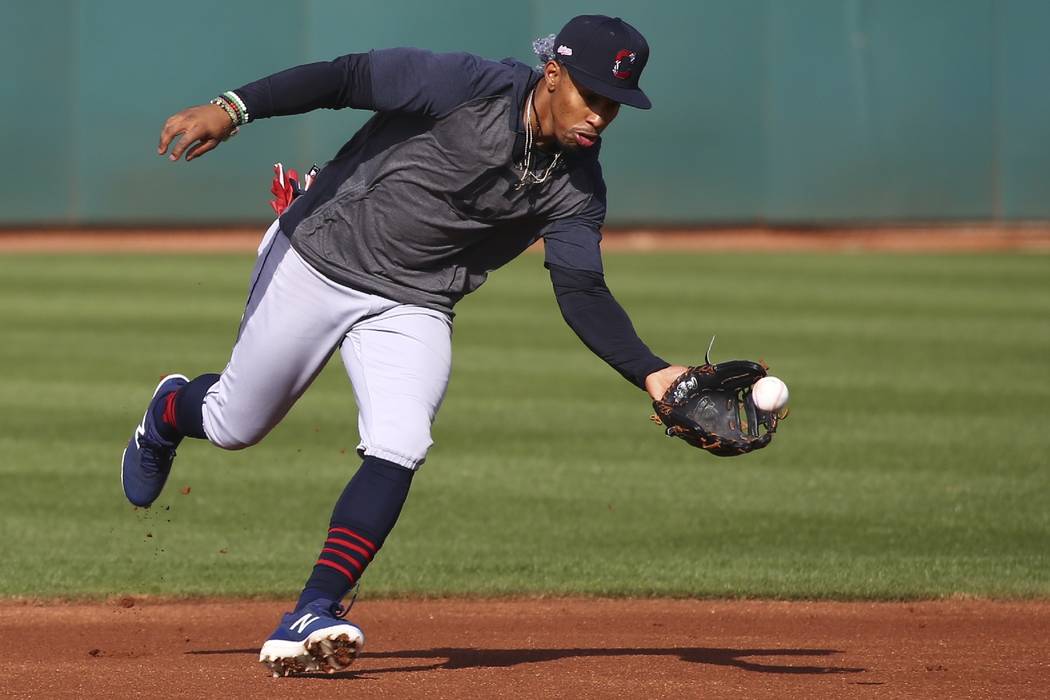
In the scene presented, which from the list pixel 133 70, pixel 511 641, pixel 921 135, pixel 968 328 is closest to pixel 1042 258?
pixel 921 135

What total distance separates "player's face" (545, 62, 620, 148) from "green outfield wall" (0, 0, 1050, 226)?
547 inches

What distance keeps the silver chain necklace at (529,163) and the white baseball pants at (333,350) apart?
457 millimetres

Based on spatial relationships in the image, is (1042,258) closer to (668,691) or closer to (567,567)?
(567,567)

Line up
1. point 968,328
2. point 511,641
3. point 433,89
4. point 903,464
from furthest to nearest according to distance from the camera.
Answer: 1. point 968,328
2. point 903,464
3. point 511,641
4. point 433,89

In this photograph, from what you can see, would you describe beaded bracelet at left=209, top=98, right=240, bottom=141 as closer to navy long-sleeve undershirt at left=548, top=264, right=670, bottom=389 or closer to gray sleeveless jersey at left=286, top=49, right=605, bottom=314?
gray sleeveless jersey at left=286, top=49, right=605, bottom=314

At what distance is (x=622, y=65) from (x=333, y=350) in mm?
1148

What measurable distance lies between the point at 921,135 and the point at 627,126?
3418 millimetres

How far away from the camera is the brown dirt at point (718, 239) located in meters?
19.1

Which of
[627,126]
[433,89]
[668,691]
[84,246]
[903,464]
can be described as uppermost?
[627,126]

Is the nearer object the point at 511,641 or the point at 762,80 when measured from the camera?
the point at 511,641

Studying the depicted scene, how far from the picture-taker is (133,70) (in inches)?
715

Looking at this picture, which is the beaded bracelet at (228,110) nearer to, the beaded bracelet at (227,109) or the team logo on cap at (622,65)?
the beaded bracelet at (227,109)

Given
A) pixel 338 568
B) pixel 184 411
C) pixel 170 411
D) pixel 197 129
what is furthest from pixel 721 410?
pixel 170 411

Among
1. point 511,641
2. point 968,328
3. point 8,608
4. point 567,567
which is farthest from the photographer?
point 968,328
